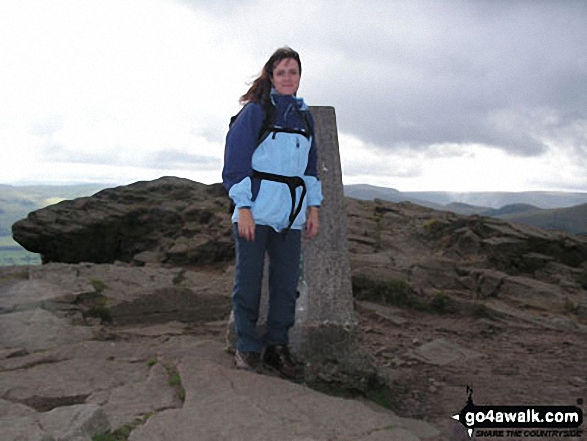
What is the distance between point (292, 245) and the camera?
6406 millimetres

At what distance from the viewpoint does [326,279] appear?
7.13m

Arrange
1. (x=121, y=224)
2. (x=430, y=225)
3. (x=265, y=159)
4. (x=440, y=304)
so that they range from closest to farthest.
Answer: (x=265, y=159)
(x=440, y=304)
(x=430, y=225)
(x=121, y=224)

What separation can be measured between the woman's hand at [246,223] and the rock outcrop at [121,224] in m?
13.3

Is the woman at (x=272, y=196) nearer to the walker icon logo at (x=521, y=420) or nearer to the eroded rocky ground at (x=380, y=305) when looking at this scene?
the eroded rocky ground at (x=380, y=305)

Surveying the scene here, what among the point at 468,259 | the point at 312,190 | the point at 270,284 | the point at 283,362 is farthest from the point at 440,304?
the point at 312,190

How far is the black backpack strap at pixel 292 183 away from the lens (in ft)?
19.7

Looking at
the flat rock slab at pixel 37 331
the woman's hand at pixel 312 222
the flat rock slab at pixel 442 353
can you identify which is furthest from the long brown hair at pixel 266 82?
the flat rock slab at pixel 442 353

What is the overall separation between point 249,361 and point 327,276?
157 cm

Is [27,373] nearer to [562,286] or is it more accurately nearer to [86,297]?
[86,297]

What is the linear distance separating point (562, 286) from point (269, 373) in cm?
1162

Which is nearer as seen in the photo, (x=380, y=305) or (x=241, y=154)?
(x=241, y=154)

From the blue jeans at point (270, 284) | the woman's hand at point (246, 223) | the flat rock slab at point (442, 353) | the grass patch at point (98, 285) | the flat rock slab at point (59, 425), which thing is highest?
the woman's hand at point (246, 223)

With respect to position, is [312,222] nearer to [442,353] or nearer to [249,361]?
[249,361]

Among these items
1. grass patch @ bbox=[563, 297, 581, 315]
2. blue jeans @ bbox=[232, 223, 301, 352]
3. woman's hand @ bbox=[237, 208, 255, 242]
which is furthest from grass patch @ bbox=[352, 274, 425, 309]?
woman's hand @ bbox=[237, 208, 255, 242]
